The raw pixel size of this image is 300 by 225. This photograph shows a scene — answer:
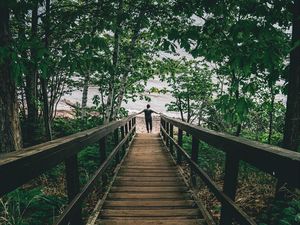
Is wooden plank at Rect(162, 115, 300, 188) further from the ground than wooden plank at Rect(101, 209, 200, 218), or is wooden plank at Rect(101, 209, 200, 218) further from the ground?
wooden plank at Rect(162, 115, 300, 188)

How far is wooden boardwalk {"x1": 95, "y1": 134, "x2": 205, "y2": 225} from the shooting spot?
3357 millimetres

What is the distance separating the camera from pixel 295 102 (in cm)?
395

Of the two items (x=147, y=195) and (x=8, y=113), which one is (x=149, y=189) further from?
(x=8, y=113)

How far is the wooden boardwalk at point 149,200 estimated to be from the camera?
3.36 m

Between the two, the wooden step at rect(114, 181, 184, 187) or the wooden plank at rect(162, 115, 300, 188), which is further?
the wooden step at rect(114, 181, 184, 187)

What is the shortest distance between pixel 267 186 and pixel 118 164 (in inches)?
127

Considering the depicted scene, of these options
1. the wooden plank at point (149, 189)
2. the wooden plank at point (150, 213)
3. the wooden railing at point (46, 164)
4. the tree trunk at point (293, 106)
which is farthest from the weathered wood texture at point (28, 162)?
the tree trunk at point (293, 106)

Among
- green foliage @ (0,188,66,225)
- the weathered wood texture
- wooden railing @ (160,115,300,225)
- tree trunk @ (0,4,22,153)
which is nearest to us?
the weathered wood texture

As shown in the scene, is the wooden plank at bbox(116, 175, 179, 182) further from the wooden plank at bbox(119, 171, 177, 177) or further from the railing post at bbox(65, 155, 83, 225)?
the railing post at bbox(65, 155, 83, 225)

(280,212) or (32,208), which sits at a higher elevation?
(280,212)

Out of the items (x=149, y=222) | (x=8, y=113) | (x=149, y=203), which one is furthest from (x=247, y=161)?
(x=8, y=113)

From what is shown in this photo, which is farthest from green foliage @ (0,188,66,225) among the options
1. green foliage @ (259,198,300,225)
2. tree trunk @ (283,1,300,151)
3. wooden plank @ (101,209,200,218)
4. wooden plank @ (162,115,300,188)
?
tree trunk @ (283,1,300,151)

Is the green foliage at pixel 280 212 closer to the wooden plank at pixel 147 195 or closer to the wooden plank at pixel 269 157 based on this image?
the wooden plank at pixel 147 195

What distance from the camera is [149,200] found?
4.05 meters
